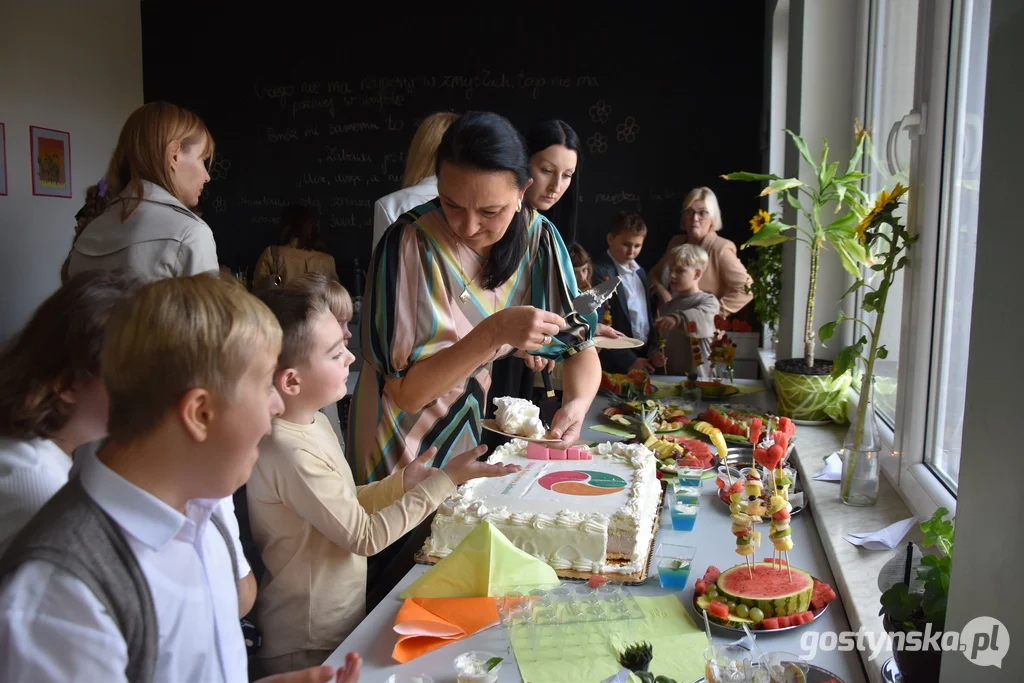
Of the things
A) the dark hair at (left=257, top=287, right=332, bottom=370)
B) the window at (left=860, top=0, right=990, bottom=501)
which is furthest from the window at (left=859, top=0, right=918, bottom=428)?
the dark hair at (left=257, top=287, right=332, bottom=370)

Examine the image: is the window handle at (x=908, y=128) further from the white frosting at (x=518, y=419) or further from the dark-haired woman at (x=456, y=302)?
the white frosting at (x=518, y=419)

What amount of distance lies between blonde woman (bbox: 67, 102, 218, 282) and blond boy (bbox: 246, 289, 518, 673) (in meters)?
0.87

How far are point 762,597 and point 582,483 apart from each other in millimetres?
558

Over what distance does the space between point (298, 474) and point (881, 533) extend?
1155mm

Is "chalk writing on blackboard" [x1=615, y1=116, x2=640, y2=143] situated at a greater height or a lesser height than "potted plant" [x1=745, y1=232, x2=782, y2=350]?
greater

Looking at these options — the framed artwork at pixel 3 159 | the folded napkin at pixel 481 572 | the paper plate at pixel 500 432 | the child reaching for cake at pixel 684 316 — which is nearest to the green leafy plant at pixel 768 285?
the child reaching for cake at pixel 684 316

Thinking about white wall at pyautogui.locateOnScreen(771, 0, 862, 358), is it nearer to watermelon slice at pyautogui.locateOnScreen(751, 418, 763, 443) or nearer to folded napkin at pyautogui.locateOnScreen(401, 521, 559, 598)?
watermelon slice at pyautogui.locateOnScreen(751, 418, 763, 443)

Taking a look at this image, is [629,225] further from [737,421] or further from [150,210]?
[150,210]

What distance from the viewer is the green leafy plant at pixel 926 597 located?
3.43ft

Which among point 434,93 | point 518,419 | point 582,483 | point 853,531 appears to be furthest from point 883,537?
point 434,93

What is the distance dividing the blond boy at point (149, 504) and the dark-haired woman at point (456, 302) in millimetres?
930

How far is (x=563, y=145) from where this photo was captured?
7.85ft

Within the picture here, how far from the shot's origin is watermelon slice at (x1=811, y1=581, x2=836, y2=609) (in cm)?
141

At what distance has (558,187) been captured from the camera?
2426 mm
